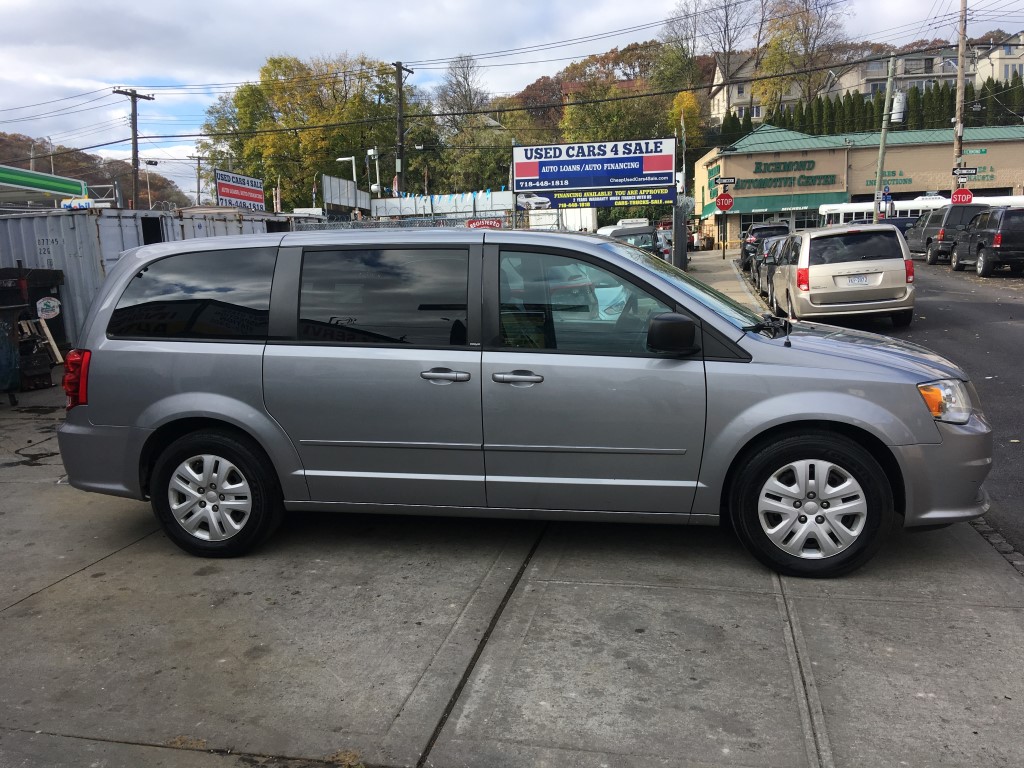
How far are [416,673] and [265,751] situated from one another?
69cm

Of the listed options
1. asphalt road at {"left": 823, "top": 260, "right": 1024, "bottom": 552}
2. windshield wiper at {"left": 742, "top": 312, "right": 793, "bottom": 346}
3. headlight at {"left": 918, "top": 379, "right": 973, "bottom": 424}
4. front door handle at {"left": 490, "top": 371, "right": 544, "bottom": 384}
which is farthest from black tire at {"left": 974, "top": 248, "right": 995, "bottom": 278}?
front door handle at {"left": 490, "top": 371, "right": 544, "bottom": 384}

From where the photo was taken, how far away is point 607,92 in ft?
238

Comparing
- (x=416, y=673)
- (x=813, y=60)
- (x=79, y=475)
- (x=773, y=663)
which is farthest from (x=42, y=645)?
(x=813, y=60)

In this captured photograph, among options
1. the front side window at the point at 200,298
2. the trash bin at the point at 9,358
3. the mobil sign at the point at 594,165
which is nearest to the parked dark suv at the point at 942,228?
the mobil sign at the point at 594,165

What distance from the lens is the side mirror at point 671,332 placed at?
4.03 meters

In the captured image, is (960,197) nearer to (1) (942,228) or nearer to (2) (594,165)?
(1) (942,228)

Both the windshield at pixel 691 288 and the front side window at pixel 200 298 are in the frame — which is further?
the front side window at pixel 200 298

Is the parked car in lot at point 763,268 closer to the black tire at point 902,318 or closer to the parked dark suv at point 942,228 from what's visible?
the black tire at point 902,318

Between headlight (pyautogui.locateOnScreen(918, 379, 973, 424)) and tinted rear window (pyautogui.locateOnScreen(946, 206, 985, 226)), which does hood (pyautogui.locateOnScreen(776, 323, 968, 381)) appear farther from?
tinted rear window (pyautogui.locateOnScreen(946, 206, 985, 226))

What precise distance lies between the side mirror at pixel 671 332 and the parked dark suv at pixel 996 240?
20454 mm

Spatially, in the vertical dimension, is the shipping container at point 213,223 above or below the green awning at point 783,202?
below

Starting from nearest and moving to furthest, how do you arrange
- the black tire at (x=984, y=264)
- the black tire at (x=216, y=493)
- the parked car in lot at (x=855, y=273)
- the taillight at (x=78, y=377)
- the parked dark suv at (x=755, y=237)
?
the black tire at (x=216, y=493)
the taillight at (x=78, y=377)
the parked car in lot at (x=855, y=273)
the black tire at (x=984, y=264)
the parked dark suv at (x=755, y=237)

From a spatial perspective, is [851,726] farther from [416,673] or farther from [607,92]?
[607,92]

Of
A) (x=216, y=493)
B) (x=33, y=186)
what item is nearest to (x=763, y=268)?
(x=216, y=493)
